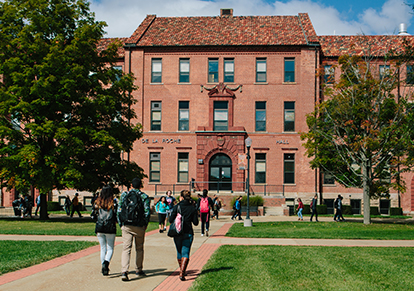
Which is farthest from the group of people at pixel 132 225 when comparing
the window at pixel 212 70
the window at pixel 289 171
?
the window at pixel 212 70

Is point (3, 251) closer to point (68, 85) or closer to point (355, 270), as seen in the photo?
point (355, 270)

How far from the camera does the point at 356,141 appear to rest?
25109 millimetres

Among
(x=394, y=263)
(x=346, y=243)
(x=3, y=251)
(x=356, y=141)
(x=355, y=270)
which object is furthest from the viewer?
(x=356, y=141)

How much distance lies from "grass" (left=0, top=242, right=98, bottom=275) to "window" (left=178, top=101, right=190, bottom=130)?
24518 millimetres

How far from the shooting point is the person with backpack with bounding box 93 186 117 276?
888 centimetres

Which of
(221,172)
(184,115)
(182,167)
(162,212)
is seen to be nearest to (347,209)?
(221,172)

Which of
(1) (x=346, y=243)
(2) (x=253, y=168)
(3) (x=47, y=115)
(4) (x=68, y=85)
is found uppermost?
(4) (x=68, y=85)

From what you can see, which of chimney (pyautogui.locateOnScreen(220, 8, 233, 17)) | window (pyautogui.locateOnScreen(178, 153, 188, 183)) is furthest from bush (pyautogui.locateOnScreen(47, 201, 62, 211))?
chimney (pyautogui.locateOnScreen(220, 8, 233, 17))

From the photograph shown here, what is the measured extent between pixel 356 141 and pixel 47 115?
18.1m

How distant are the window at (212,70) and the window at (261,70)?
12.1 ft

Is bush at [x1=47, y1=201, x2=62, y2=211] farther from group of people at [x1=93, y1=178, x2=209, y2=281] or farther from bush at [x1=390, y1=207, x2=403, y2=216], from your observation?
group of people at [x1=93, y1=178, x2=209, y2=281]

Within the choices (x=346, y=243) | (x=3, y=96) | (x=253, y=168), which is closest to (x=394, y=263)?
(x=346, y=243)

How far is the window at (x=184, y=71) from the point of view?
3819 cm

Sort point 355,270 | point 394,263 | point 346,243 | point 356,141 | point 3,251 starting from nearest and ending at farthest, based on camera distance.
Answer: point 355,270 < point 394,263 < point 3,251 < point 346,243 < point 356,141
